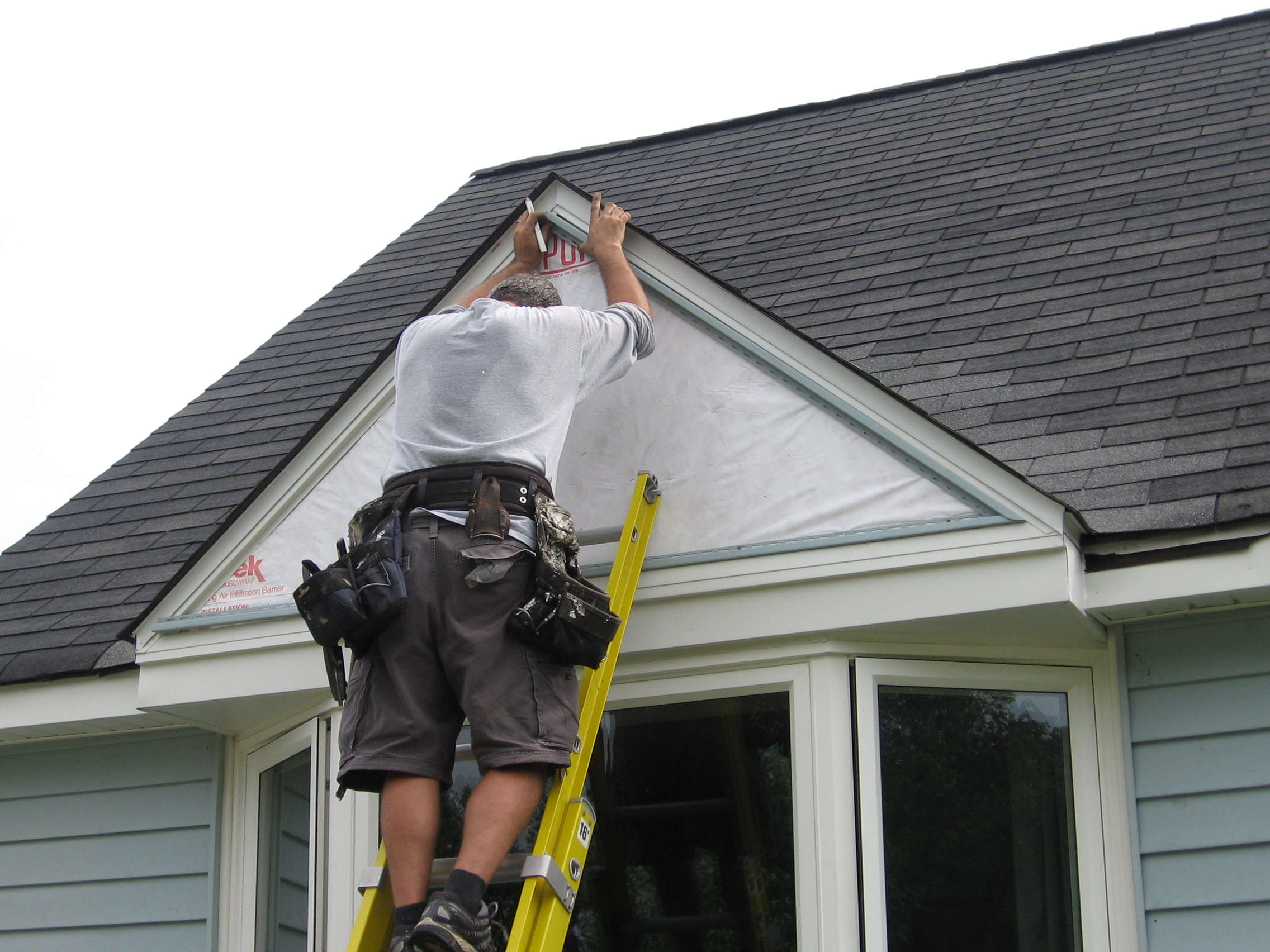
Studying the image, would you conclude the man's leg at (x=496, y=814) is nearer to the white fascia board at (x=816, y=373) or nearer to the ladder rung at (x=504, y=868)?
the ladder rung at (x=504, y=868)

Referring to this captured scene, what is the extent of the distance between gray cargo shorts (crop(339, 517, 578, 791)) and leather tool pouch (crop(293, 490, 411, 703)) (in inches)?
2.1

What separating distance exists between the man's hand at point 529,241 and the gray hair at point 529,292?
19.0 inches

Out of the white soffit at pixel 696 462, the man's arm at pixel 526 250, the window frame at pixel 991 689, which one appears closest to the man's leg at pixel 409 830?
the white soffit at pixel 696 462

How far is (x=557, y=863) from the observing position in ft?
12.5

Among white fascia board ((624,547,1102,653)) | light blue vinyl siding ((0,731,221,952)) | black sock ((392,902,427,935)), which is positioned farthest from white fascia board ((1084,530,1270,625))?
light blue vinyl siding ((0,731,221,952))

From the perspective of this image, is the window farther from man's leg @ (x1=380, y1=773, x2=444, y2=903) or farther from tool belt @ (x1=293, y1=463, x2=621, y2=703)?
tool belt @ (x1=293, y1=463, x2=621, y2=703)

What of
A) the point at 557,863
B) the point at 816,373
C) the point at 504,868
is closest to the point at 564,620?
the point at 557,863

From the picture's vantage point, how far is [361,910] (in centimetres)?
384

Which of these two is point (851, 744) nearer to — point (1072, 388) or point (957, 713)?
point (957, 713)

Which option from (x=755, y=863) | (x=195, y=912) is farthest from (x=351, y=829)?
(x=755, y=863)

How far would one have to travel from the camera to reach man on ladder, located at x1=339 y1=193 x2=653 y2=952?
3.67 metres

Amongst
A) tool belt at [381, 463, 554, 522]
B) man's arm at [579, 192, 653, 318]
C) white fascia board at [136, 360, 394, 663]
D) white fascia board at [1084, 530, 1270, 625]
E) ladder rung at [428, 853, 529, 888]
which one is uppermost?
→ man's arm at [579, 192, 653, 318]

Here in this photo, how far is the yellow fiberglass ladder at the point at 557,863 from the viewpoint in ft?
11.9

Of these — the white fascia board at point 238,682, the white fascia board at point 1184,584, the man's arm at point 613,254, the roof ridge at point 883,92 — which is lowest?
the white fascia board at point 238,682
